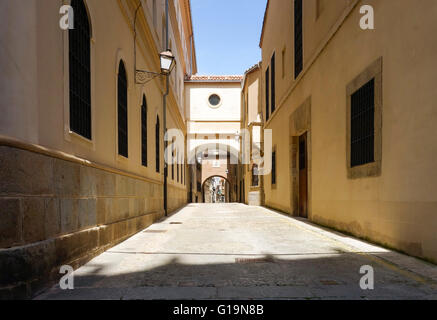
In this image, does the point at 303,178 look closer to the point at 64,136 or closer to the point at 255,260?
the point at 255,260

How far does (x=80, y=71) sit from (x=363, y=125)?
5365mm

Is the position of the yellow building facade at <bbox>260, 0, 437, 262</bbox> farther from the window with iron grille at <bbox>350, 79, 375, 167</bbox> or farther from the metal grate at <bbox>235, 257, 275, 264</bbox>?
the metal grate at <bbox>235, 257, 275, 264</bbox>

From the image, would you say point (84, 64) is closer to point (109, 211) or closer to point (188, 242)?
point (109, 211)

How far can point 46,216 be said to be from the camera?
3346 mm

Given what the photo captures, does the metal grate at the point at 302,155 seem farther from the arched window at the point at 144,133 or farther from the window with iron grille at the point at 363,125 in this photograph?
the arched window at the point at 144,133

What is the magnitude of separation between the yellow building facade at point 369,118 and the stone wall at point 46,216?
483 cm

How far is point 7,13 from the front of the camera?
2.98 metres

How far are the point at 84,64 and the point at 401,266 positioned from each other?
5.45 meters

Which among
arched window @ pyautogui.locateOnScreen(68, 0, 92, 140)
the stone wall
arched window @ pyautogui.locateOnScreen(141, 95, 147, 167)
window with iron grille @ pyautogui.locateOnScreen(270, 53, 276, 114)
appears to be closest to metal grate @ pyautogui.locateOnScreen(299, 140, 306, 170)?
window with iron grille @ pyautogui.locateOnScreen(270, 53, 276, 114)

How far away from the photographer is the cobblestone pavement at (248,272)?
3152 mm

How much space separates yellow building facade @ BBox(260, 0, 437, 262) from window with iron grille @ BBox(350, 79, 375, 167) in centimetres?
2

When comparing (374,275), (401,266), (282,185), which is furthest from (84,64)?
(282,185)

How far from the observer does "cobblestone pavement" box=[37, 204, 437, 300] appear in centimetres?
315

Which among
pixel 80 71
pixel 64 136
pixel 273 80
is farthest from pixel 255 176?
pixel 64 136
